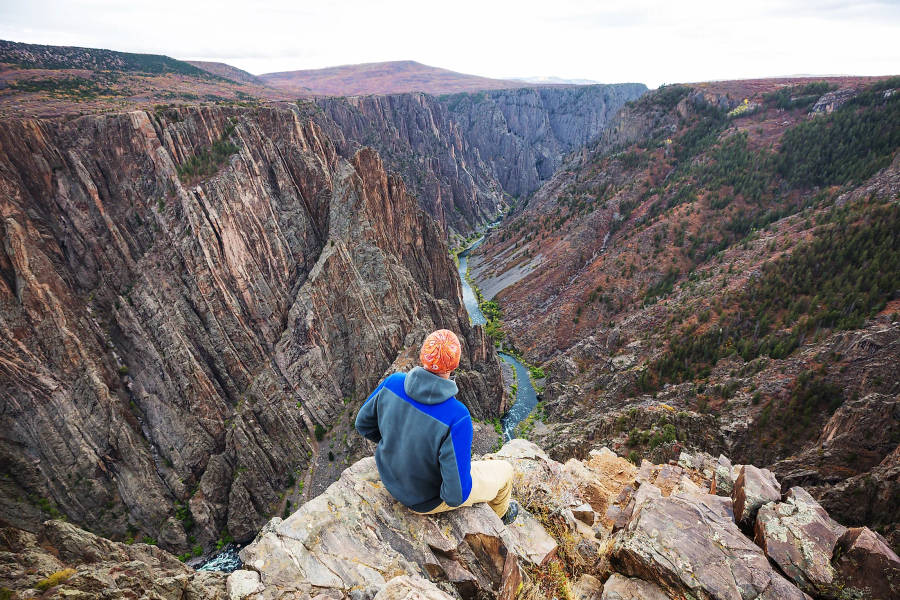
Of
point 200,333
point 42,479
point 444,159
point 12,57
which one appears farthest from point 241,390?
point 444,159

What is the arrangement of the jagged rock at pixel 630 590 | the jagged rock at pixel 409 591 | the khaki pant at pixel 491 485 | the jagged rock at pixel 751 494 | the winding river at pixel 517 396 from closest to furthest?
the jagged rock at pixel 409 591 → the jagged rock at pixel 630 590 → the khaki pant at pixel 491 485 → the jagged rock at pixel 751 494 → the winding river at pixel 517 396

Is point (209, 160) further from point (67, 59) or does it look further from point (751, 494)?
point (67, 59)

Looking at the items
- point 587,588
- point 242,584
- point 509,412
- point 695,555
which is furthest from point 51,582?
point 509,412

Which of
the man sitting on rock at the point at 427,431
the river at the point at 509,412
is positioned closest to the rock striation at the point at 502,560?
the man sitting on rock at the point at 427,431

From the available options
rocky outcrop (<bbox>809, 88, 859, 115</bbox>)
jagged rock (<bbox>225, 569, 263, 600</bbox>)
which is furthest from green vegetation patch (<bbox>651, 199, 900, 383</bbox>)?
rocky outcrop (<bbox>809, 88, 859, 115</bbox>)

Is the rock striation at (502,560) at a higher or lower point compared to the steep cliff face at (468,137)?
lower

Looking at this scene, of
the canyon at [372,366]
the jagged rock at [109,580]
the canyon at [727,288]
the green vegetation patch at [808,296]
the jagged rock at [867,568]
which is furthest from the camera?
the green vegetation patch at [808,296]

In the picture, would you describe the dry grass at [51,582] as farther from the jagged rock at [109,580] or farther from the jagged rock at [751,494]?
the jagged rock at [751,494]

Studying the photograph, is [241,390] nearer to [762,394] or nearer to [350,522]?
[350,522]
